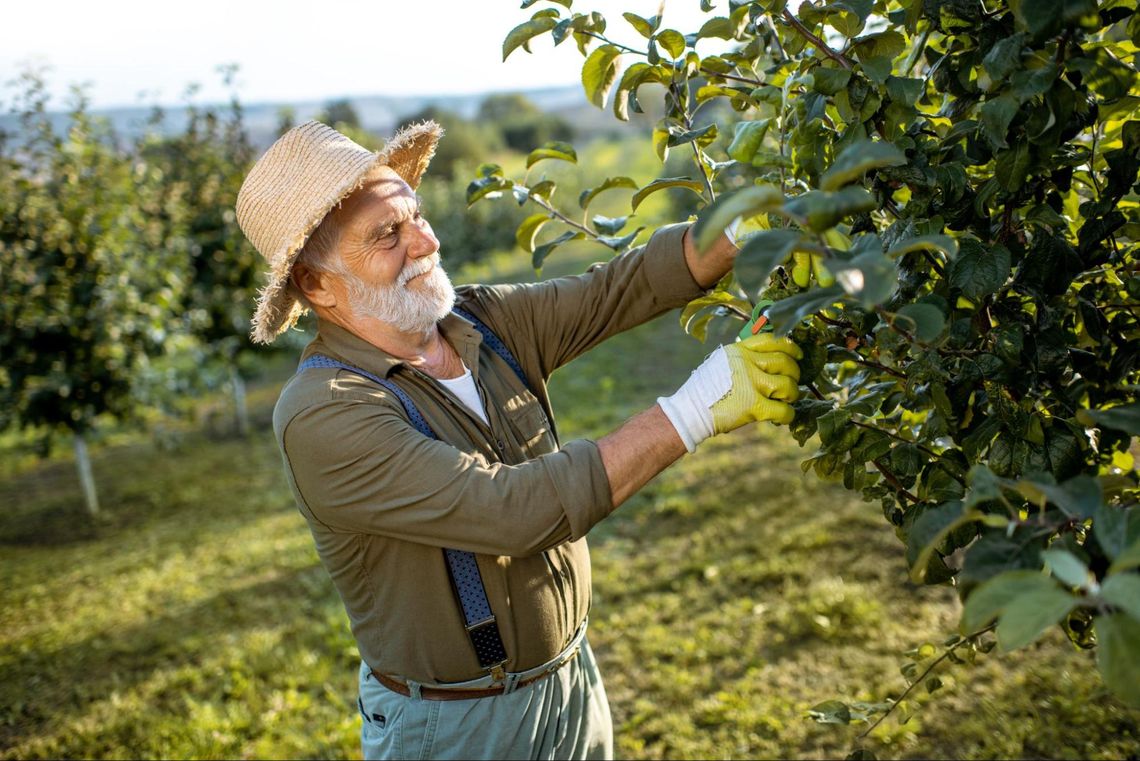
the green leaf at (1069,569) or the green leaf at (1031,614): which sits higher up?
the green leaf at (1069,569)

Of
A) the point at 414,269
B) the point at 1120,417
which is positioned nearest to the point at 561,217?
the point at 414,269

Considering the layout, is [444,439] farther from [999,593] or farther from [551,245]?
[999,593]

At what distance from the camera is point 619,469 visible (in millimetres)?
1625

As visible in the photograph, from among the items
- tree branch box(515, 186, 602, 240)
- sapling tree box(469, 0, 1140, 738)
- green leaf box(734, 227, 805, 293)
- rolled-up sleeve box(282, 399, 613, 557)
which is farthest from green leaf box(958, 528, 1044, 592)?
tree branch box(515, 186, 602, 240)

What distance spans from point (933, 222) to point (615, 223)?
0.92 m

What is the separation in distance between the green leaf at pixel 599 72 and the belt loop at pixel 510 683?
4.18ft

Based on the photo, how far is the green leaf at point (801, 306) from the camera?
96 cm

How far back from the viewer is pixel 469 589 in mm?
1903

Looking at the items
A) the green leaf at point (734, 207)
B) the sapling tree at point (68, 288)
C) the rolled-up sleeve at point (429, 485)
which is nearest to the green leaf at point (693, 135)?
the rolled-up sleeve at point (429, 485)

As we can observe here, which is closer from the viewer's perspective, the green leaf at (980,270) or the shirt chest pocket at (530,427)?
the green leaf at (980,270)

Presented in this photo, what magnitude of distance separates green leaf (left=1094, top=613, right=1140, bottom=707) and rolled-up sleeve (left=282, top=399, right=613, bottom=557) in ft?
3.10

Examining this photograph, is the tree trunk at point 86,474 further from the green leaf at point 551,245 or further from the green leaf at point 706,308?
the green leaf at point 706,308

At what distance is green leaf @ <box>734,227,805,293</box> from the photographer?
917mm

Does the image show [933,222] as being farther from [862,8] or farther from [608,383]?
[608,383]
